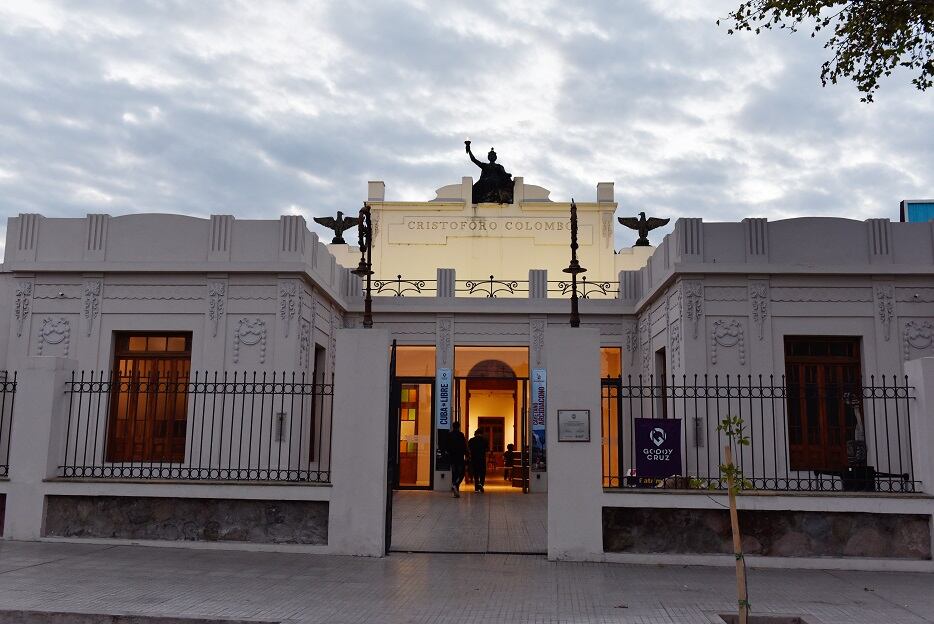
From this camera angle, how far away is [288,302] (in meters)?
15.3

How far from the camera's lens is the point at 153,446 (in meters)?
14.8

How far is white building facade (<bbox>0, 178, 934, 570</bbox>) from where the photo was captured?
9555 mm

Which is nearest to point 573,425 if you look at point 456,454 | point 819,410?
point 819,410

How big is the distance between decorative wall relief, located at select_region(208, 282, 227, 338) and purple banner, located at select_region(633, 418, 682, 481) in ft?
28.5

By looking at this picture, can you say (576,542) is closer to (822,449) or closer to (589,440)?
(589,440)

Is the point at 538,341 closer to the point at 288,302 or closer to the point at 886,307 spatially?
the point at 288,302

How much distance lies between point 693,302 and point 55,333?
1247 centimetres

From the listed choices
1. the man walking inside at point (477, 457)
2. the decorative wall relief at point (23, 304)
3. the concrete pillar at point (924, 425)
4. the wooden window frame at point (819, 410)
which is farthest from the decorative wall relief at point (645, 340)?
the decorative wall relief at point (23, 304)

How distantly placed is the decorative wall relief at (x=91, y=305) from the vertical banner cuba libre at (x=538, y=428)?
972cm

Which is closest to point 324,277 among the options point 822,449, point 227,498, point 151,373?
point 151,373

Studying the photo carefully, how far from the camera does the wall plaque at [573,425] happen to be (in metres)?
9.65

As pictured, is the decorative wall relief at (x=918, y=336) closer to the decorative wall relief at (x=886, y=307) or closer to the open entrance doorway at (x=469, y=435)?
the decorative wall relief at (x=886, y=307)

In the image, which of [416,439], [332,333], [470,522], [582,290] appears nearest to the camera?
[470,522]

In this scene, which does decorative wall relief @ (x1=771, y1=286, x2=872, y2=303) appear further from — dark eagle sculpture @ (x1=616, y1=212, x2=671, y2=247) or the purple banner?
dark eagle sculpture @ (x1=616, y1=212, x2=671, y2=247)
